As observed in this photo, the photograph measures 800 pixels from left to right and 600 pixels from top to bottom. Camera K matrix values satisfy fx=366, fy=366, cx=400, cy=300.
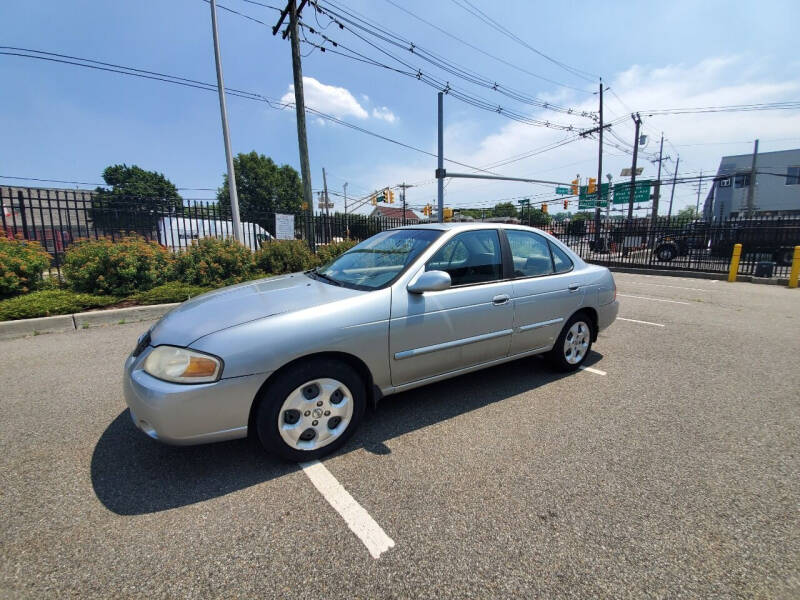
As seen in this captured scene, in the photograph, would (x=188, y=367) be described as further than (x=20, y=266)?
No

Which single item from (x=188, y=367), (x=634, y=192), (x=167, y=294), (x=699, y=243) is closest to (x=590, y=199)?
(x=634, y=192)

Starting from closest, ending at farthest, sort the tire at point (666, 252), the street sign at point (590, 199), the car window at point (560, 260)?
the car window at point (560, 260) < the tire at point (666, 252) < the street sign at point (590, 199)

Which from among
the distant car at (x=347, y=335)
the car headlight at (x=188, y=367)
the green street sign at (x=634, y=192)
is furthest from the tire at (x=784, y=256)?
the car headlight at (x=188, y=367)

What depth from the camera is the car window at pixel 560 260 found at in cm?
383

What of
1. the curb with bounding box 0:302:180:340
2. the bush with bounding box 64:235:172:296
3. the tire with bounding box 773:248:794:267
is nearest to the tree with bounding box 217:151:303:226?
the bush with bounding box 64:235:172:296

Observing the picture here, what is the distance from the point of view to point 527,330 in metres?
3.42

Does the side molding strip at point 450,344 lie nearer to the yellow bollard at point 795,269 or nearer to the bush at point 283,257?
the bush at point 283,257

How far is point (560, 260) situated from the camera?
153 inches

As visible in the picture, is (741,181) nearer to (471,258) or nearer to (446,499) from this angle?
(471,258)

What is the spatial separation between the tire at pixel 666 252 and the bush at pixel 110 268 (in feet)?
60.8

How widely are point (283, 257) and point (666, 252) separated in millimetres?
16556

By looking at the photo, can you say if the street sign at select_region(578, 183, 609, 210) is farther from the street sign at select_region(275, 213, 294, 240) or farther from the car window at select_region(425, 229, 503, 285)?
the car window at select_region(425, 229, 503, 285)

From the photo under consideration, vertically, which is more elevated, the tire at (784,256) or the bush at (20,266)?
the bush at (20,266)

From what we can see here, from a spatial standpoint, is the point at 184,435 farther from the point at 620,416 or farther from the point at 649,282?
the point at 649,282
